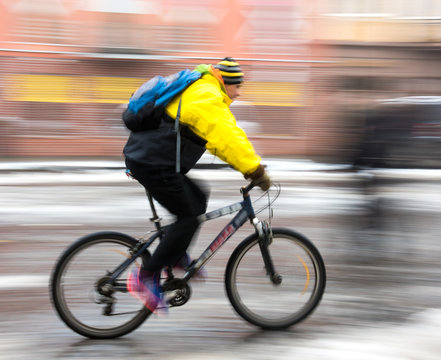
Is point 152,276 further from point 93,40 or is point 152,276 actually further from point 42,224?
point 93,40

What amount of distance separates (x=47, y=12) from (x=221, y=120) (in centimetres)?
1481

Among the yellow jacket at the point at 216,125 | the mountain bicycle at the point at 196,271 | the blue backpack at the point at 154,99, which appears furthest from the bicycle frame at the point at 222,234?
the blue backpack at the point at 154,99

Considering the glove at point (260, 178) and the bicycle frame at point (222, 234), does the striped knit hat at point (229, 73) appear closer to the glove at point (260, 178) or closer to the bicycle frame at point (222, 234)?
the glove at point (260, 178)

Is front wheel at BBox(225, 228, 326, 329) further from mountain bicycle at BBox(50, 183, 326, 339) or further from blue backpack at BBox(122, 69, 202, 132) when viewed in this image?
blue backpack at BBox(122, 69, 202, 132)

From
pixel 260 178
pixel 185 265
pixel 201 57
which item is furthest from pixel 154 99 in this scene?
pixel 201 57

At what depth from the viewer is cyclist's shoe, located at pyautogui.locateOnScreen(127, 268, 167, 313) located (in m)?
4.45

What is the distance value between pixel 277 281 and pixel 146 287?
2.90 ft

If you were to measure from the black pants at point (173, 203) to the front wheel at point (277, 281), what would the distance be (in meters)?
0.40

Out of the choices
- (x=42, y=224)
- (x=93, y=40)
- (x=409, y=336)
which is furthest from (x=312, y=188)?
(x=93, y=40)

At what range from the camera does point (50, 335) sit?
4.60 m

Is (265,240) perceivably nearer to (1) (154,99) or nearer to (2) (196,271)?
Result: (2) (196,271)

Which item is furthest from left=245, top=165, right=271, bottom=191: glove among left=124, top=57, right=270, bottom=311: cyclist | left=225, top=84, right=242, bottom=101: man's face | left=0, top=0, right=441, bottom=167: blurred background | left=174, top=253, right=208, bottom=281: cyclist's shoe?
left=0, top=0, right=441, bottom=167: blurred background

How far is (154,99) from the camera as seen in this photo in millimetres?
4223

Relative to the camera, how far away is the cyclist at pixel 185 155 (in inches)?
164
